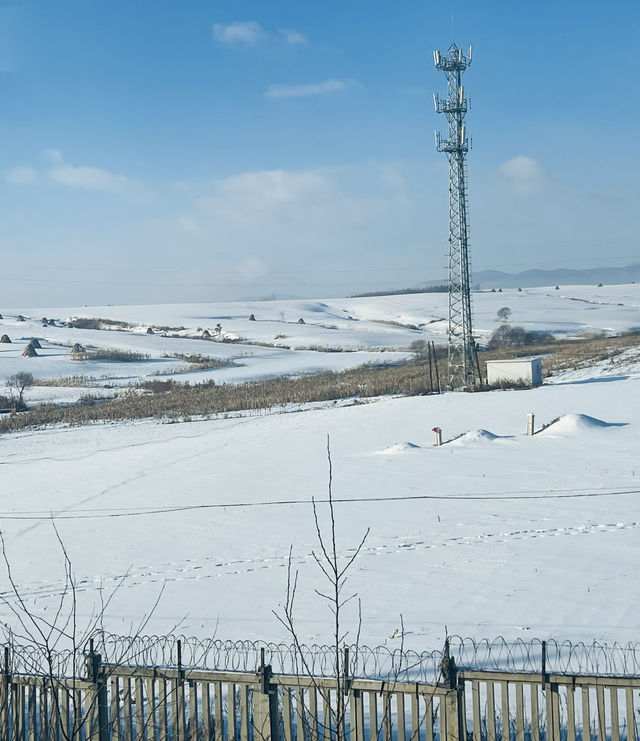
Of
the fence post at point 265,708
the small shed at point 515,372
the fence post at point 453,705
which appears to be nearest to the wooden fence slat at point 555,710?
the fence post at point 453,705

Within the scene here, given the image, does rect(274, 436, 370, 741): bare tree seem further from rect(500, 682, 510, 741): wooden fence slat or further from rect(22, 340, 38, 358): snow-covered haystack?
rect(22, 340, 38, 358): snow-covered haystack

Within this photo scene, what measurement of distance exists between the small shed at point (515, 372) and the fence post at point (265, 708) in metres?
24.5

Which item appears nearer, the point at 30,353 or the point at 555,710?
the point at 555,710

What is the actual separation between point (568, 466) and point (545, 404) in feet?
29.4

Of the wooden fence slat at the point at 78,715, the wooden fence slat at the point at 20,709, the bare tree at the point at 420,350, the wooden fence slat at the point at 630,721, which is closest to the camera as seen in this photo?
the wooden fence slat at the point at 78,715

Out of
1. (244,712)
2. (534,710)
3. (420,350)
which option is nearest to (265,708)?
(244,712)

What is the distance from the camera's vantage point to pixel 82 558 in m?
10.2

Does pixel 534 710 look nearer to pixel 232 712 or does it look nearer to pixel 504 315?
pixel 232 712

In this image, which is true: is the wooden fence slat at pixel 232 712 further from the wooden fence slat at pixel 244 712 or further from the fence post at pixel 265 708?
the fence post at pixel 265 708

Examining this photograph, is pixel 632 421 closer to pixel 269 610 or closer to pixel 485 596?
pixel 485 596

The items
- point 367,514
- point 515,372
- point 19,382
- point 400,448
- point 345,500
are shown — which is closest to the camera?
point 367,514

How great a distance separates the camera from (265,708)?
14.3 feet

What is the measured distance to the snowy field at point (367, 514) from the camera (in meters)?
7.70

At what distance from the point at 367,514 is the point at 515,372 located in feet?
57.7
